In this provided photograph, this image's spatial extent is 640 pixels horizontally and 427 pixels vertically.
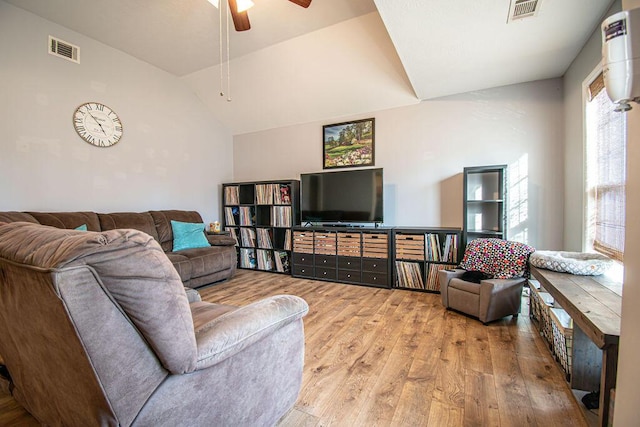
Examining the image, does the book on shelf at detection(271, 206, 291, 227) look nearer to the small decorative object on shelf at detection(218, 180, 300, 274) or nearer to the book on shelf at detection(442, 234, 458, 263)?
the small decorative object on shelf at detection(218, 180, 300, 274)

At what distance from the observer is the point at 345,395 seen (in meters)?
1.55

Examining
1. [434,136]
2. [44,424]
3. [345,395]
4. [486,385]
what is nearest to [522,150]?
[434,136]

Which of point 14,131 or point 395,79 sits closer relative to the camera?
point 14,131

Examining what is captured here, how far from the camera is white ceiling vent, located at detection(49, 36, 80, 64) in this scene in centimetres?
305

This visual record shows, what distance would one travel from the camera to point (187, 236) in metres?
3.86

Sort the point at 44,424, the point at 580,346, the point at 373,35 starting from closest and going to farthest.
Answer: the point at 44,424 → the point at 580,346 → the point at 373,35

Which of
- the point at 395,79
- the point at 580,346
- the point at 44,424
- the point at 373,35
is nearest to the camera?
the point at 44,424

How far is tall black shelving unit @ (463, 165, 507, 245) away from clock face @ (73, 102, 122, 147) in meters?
4.38

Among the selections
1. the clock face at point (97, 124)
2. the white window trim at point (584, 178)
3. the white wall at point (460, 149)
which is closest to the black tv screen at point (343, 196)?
the white wall at point (460, 149)

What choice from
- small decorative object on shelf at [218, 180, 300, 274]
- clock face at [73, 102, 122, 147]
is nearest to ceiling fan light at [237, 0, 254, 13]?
small decorative object on shelf at [218, 180, 300, 274]

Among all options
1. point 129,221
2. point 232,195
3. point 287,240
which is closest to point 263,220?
point 287,240

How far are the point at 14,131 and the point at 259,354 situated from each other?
11.8ft

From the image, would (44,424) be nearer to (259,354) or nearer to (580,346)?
(259,354)

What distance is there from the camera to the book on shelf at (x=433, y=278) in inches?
132
